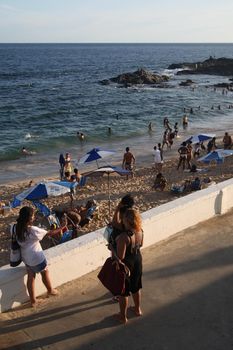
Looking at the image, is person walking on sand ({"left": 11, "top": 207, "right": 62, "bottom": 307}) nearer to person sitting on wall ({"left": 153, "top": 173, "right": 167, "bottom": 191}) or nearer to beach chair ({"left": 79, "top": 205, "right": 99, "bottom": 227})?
Answer: beach chair ({"left": 79, "top": 205, "right": 99, "bottom": 227})

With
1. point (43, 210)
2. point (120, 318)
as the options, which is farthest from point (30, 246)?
point (43, 210)

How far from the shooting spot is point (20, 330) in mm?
5027

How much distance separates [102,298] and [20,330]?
3.71ft

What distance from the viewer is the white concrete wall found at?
5.50 metres

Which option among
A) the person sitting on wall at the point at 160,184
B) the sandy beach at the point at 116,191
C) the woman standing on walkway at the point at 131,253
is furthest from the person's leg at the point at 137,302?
the person sitting on wall at the point at 160,184

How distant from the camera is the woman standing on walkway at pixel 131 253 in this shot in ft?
16.2

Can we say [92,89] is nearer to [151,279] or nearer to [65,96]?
[65,96]

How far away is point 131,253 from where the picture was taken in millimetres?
5078

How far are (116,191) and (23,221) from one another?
372 inches

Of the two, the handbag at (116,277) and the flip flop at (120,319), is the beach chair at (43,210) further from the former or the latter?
the handbag at (116,277)

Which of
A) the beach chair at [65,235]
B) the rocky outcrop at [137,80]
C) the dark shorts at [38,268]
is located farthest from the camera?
the rocky outcrop at [137,80]

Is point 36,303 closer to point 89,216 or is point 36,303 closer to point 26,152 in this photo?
point 89,216

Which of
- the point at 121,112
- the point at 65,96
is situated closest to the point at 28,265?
the point at 121,112

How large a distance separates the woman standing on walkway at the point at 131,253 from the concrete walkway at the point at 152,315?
23cm
